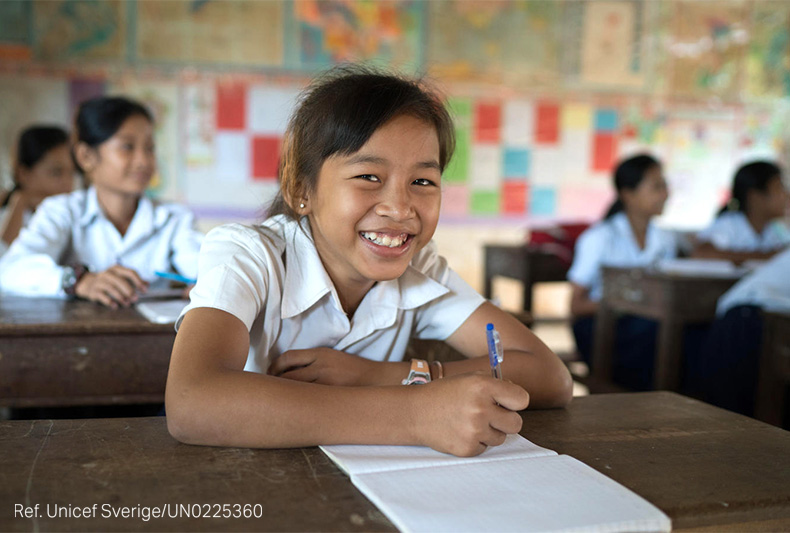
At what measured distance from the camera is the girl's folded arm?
1.01 m

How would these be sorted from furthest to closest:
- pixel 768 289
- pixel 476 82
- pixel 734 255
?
1. pixel 476 82
2. pixel 734 255
3. pixel 768 289

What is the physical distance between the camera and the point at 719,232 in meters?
3.96

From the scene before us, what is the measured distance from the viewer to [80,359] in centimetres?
139

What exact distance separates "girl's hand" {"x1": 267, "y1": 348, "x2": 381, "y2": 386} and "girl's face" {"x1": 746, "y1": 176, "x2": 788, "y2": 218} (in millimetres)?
3619

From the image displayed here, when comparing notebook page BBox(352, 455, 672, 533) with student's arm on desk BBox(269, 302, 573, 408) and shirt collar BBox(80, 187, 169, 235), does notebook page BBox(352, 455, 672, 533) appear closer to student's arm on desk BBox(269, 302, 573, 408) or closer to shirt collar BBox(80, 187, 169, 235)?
student's arm on desk BBox(269, 302, 573, 408)

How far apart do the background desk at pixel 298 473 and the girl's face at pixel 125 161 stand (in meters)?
1.40

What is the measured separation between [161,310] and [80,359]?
185 mm

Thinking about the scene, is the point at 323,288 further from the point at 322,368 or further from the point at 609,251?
the point at 609,251

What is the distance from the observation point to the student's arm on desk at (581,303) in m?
3.26

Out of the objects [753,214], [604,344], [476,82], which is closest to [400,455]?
[604,344]

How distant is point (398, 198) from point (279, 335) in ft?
0.89

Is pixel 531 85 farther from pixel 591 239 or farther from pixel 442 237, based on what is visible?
pixel 591 239

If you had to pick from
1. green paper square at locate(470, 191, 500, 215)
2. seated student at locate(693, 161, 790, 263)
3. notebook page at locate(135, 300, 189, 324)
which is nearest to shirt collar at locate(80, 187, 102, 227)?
notebook page at locate(135, 300, 189, 324)

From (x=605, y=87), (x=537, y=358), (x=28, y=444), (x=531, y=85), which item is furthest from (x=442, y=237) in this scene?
(x=28, y=444)
